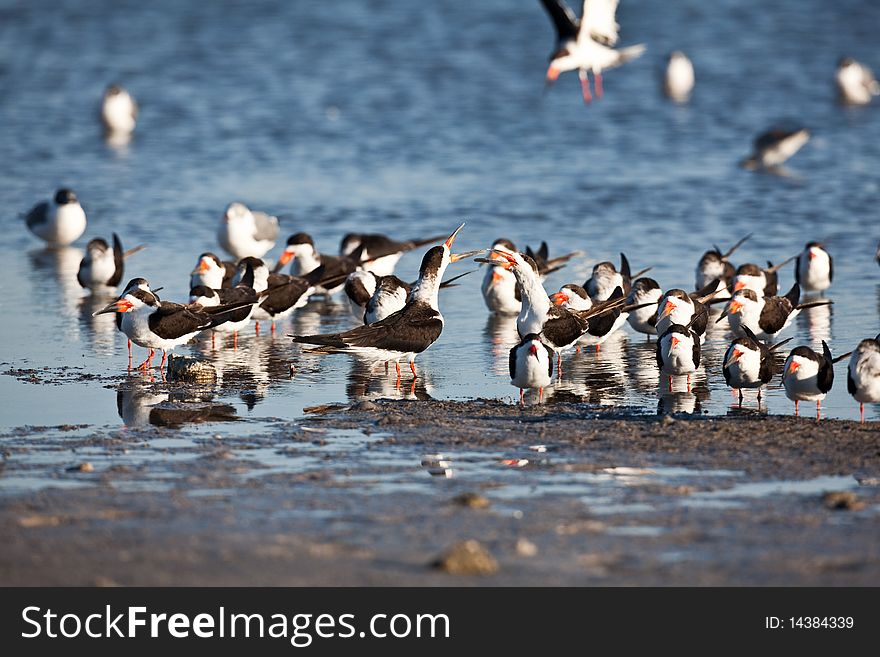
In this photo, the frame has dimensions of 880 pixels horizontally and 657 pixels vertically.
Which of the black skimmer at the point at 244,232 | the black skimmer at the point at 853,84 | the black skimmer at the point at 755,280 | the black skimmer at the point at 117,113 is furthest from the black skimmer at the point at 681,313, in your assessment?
the black skimmer at the point at 853,84

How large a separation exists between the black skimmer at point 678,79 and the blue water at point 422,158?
0.33 meters

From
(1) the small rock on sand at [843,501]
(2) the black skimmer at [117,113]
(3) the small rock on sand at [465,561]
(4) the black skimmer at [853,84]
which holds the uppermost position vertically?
(4) the black skimmer at [853,84]

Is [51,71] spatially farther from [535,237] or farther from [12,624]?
[12,624]

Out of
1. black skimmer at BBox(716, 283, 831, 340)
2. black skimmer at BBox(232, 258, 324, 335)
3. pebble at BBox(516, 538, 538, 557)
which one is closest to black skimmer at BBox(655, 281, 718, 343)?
black skimmer at BBox(716, 283, 831, 340)

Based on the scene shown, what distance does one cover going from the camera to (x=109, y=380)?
10.4m

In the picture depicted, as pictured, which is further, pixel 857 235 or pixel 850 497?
pixel 857 235

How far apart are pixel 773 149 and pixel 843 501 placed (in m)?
15.2

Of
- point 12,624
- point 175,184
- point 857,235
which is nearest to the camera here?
point 12,624

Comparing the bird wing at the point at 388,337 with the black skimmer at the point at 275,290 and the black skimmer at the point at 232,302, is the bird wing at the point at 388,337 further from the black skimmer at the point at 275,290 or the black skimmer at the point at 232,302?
the black skimmer at the point at 275,290

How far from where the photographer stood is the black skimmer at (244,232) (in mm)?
15656

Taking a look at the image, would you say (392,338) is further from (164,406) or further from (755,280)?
(755,280)

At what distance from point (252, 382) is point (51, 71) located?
23.5 m

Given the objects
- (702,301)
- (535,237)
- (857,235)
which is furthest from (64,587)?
(857,235)

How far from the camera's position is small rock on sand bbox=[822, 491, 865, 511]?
6.92 meters
